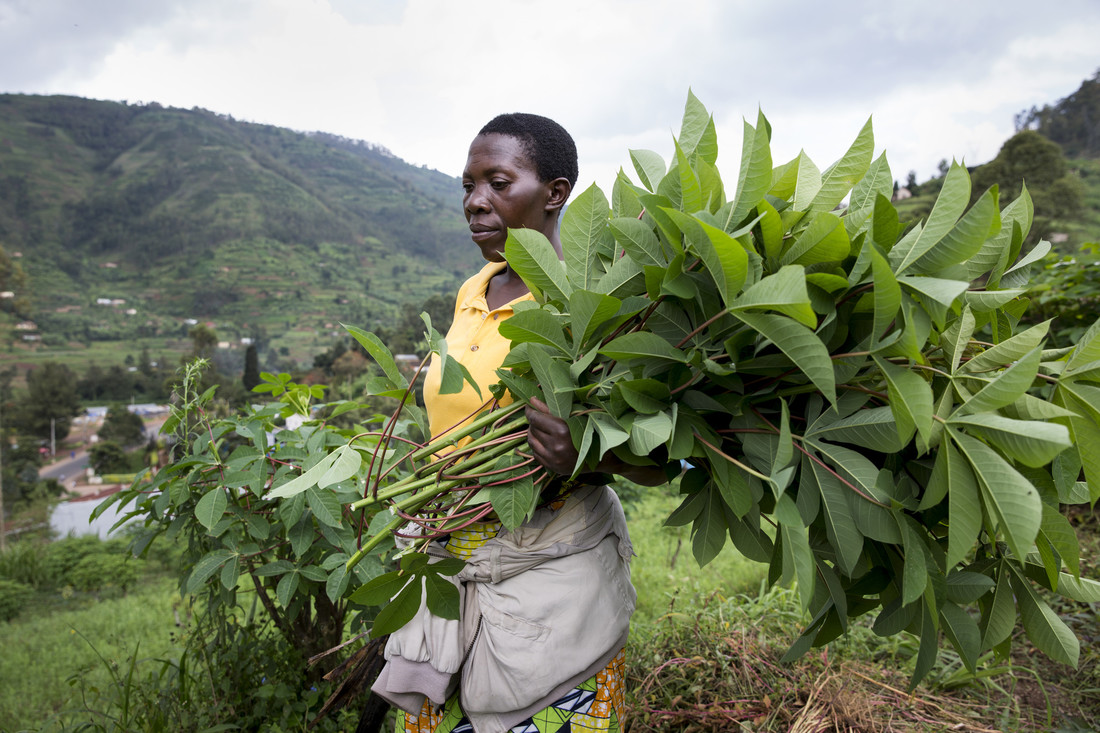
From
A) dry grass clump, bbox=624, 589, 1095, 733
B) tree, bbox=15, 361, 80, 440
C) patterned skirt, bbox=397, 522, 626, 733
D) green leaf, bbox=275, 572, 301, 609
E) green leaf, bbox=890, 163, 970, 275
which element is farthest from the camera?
tree, bbox=15, 361, 80, 440

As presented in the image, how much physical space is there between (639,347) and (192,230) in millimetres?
31977

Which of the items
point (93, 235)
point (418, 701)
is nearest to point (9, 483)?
point (418, 701)

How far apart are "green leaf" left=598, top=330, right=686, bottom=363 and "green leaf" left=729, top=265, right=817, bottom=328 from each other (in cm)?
14

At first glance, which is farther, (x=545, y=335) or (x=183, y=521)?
(x=183, y=521)

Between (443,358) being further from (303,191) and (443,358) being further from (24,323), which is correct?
(303,191)

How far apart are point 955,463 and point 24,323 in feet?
81.4

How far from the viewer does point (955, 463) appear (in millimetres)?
623

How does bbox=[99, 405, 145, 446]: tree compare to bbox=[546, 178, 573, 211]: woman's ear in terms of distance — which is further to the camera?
bbox=[99, 405, 145, 446]: tree

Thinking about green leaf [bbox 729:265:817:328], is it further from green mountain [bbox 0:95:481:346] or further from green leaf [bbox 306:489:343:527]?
green mountain [bbox 0:95:481:346]

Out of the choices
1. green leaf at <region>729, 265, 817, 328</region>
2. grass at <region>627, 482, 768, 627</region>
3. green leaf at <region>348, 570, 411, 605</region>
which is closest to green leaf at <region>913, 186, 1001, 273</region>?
green leaf at <region>729, 265, 817, 328</region>

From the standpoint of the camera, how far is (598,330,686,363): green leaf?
2.37 feet

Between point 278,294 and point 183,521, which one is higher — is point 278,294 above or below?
above

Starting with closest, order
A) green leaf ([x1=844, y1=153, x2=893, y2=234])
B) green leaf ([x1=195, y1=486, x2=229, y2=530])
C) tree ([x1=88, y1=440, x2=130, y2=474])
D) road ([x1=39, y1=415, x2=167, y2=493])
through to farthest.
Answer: green leaf ([x1=844, y1=153, x2=893, y2=234])
green leaf ([x1=195, y1=486, x2=229, y2=530])
tree ([x1=88, y1=440, x2=130, y2=474])
road ([x1=39, y1=415, x2=167, y2=493])

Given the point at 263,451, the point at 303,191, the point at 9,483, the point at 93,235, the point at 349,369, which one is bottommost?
the point at 9,483
